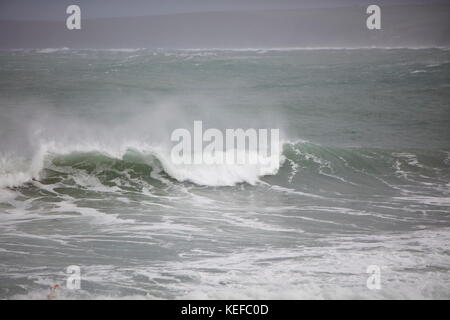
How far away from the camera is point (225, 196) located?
1087cm

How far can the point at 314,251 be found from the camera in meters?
7.21

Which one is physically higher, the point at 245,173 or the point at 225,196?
the point at 245,173

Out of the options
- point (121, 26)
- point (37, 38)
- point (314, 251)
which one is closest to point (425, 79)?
point (314, 251)

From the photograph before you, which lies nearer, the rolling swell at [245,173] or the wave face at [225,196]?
the wave face at [225,196]

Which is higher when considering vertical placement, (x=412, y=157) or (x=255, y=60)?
(x=255, y=60)

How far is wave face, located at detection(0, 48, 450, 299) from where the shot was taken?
6.31m

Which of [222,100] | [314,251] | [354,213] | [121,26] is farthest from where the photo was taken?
[121,26]

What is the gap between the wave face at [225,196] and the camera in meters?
A: 6.31

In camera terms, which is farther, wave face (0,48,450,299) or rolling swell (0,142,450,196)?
rolling swell (0,142,450,196)

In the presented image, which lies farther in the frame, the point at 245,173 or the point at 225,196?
the point at 245,173

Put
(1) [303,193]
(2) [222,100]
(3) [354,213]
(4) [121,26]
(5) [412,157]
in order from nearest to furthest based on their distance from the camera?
(3) [354,213] < (1) [303,193] < (5) [412,157] < (2) [222,100] < (4) [121,26]

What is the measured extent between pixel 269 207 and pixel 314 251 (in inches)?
106
